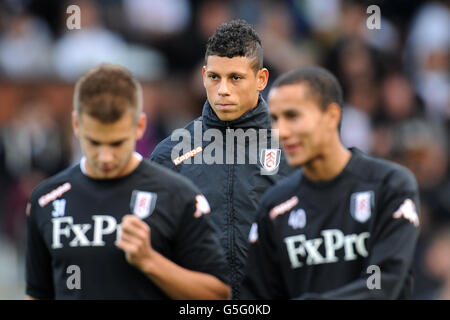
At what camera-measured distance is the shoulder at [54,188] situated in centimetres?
582

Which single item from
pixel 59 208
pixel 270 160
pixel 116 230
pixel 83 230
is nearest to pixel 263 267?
pixel 116 230

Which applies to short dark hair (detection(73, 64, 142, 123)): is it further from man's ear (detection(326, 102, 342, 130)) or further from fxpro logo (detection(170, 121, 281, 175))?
fxpro logo (detection(170, 121, 281, 175))

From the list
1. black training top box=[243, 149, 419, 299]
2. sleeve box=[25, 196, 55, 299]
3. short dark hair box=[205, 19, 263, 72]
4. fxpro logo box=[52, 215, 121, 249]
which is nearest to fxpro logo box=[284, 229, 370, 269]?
black training top box=[243, 149, 419, 299]

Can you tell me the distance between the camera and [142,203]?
566 centimetres

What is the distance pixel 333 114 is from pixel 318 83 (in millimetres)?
193

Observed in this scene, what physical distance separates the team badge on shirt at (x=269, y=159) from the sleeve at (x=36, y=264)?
183 cm

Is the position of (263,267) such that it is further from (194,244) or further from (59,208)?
(59,208)

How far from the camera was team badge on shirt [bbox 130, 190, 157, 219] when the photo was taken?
18.4 feet

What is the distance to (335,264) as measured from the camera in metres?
5.65

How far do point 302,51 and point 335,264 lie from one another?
869 cm

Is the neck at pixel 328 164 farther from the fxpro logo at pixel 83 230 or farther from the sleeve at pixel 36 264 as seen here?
the sleeve at pixel 36 264

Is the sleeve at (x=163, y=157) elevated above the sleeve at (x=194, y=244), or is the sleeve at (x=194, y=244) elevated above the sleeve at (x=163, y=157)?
the sleeve at (x=163, y=157)

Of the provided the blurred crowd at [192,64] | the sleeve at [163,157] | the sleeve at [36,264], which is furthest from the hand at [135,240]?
the blurred crowd at [192,64]

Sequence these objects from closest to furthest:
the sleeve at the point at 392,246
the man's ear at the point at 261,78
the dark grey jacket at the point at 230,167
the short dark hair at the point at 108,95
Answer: the sleeve at the point at 392,246 → the short dark hair at the point at 108,95 → the dark grey jacket at the point at 230,167 → the man's ear at the point at 261,78
